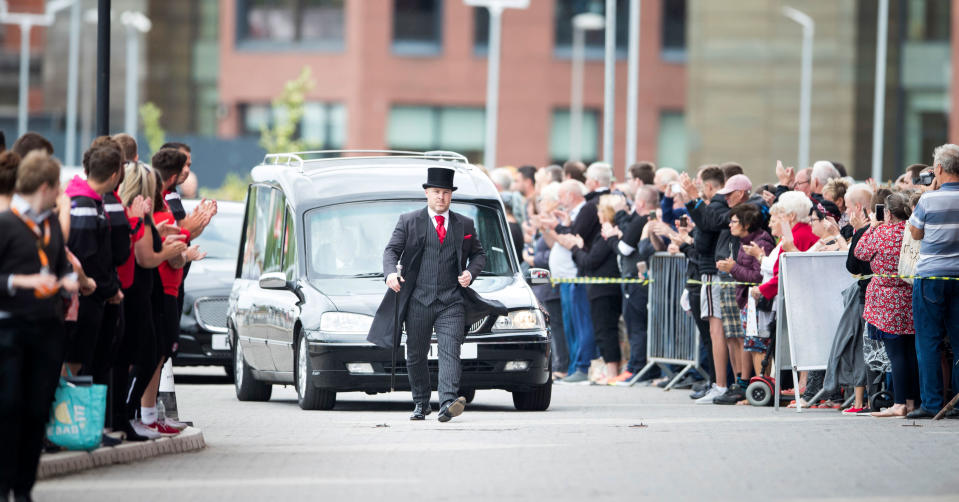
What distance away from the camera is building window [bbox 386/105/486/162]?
241 feet

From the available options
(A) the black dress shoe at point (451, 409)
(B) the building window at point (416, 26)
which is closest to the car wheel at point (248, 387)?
(A) the black dress shoe at point (451, 409)

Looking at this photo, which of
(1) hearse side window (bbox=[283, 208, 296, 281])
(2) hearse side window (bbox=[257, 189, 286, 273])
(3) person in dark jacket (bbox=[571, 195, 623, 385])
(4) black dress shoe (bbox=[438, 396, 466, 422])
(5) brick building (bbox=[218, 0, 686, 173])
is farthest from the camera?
(5) brick building (bbox=[218, 0, 686, 173])

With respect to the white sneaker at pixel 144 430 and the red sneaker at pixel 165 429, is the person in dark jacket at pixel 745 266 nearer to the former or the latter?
the red sneaker at pixel 165 429

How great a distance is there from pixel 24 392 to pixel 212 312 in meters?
10.8

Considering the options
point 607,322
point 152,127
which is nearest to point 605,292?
point 607,322

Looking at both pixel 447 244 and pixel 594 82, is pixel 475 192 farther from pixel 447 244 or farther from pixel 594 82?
pixel 594 82

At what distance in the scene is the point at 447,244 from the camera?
14.7m

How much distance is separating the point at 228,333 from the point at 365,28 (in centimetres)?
5435

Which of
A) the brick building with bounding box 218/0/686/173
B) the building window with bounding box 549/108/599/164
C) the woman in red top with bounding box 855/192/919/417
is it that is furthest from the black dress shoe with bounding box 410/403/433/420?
the building window with bounding box 549/108/599/164

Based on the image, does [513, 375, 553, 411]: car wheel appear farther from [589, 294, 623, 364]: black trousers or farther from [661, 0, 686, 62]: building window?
[661, 0, 686, 62]: building window

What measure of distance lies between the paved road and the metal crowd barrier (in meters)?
2.30

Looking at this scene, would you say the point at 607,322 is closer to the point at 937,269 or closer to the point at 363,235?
the point at 363,235

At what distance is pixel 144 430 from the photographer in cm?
1181

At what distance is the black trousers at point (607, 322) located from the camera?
20.1 metres
